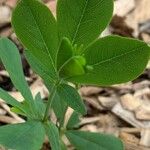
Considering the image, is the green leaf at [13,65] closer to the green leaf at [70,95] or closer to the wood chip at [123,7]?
the green leaf at [70,95]

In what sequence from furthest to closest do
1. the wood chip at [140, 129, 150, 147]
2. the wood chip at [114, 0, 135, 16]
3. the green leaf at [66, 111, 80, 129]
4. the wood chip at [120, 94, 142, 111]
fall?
the wood chip at [114, 0, 135, 16] < the wood chip at [120, 94, 142, 111] < the wood chip at [140, 129, 150, 147] < the green leaf at [66, 111, 80, 129]

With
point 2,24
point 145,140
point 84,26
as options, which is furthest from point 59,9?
point 2,24

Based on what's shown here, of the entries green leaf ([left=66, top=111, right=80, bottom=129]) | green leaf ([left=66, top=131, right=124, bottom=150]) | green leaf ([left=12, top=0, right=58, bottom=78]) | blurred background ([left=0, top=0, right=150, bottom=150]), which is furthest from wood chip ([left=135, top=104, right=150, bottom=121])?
green leaf ([left=12, top=0, right=58, bottom=78])

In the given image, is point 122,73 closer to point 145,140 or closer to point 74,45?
point 74,45

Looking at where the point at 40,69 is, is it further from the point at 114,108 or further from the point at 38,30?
the point at 114,108

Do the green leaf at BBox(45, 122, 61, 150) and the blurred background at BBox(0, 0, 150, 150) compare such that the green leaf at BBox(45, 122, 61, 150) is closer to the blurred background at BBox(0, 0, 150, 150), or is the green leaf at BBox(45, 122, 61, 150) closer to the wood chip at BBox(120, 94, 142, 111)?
the blurred background at BBox(0, 0, 150, 150)

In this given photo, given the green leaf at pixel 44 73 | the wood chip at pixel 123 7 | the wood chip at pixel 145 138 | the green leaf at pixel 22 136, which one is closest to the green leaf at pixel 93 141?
the green leaf at pixel 44 73
